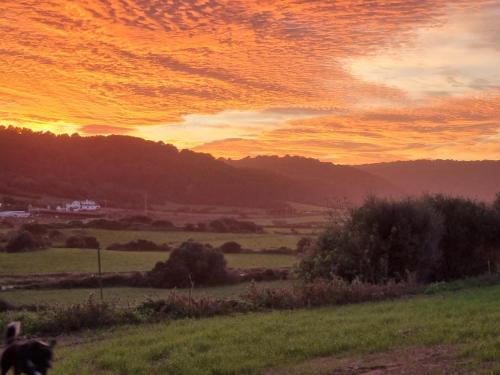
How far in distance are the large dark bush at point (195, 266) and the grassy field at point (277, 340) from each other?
960 inches

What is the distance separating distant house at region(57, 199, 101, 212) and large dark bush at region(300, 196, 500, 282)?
5065 cm

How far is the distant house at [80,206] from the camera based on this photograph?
237 ft

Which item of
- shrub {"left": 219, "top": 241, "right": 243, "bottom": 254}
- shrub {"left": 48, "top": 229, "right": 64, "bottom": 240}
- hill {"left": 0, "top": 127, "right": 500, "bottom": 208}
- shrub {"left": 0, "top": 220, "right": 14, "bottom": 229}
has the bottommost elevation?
shrub {"left": 219, "top": 241, "right": 243, "bottom": 254}

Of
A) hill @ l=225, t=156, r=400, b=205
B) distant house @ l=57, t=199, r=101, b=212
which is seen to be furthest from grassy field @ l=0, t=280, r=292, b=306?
hill @ l=225, t=156, r=400, b=205

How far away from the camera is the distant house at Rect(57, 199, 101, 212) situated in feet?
237

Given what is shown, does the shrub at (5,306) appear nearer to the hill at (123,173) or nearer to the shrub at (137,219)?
the shrub at (137,219)

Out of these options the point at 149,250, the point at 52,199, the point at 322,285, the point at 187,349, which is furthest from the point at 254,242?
the point at 187,349

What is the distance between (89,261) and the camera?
45250 mm

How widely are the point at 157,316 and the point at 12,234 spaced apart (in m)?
37.3

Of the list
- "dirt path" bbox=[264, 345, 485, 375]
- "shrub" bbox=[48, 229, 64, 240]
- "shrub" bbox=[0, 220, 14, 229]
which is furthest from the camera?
"shrub" bbox=[0, 220, 14, 229]

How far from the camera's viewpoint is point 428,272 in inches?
1100

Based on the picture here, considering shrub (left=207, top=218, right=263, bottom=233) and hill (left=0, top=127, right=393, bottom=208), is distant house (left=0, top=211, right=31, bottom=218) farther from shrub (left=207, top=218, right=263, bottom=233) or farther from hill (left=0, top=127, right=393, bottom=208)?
shrub (left=207, top=218, right=263, bottom=233)

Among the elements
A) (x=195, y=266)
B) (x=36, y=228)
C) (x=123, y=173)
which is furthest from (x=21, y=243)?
(x=123, y=173)

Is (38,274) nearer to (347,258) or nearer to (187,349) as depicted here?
(347,258)
